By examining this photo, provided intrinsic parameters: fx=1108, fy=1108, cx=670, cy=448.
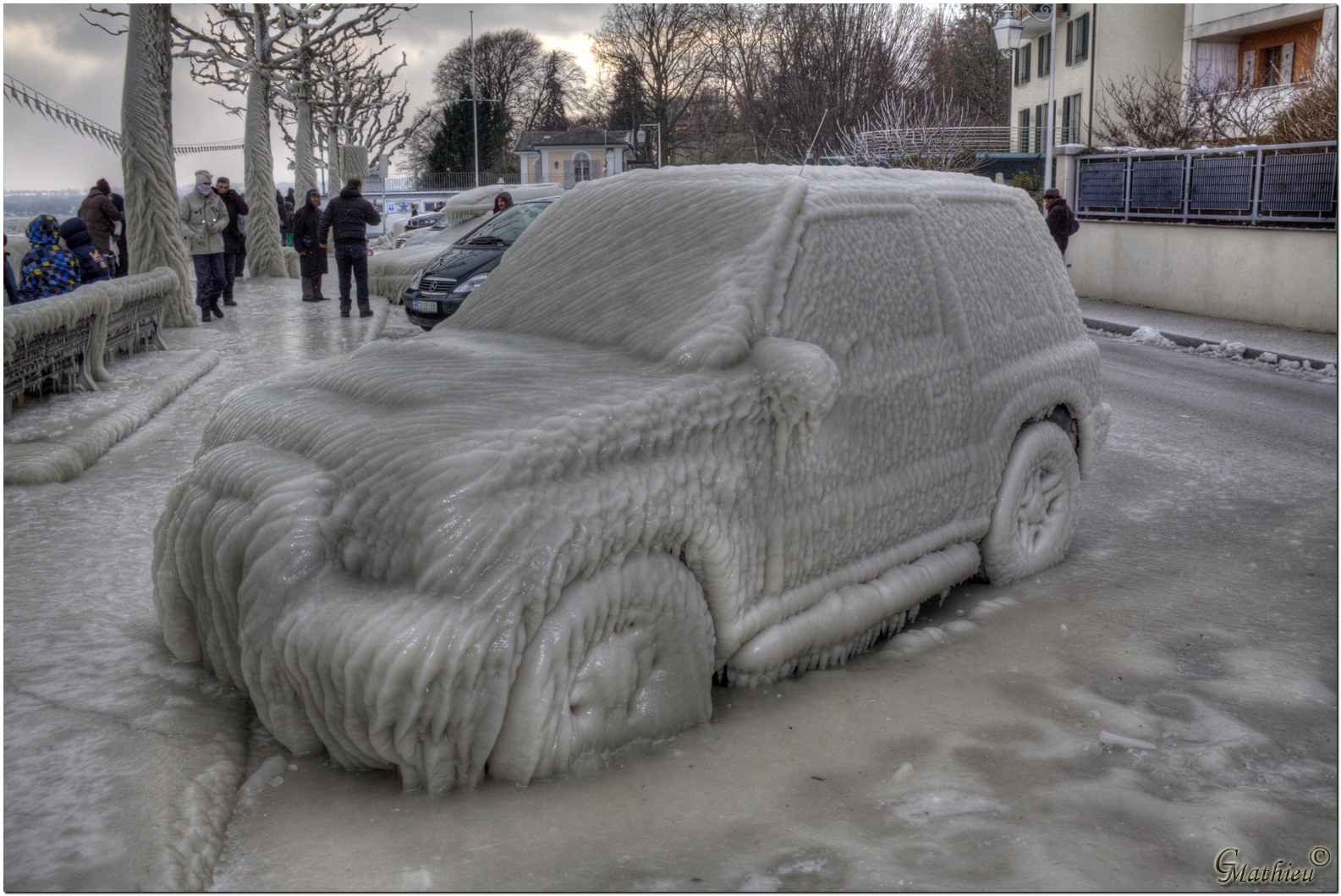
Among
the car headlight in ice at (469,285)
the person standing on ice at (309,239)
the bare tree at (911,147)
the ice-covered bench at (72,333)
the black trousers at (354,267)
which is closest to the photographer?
the ice-covered bench at (72,333)

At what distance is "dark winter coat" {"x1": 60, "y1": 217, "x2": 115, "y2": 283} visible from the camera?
11.4 m

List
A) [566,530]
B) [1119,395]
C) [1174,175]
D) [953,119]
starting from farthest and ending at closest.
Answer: [953,119], [1174,175], [1119,395], [566,530]

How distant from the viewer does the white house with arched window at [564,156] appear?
56.7 m

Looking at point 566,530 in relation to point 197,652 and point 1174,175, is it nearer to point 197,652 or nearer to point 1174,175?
point 197,652

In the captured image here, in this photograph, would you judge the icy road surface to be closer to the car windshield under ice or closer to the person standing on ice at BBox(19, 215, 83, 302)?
the person standing on ice at BBox(19, 215, 83, 302)

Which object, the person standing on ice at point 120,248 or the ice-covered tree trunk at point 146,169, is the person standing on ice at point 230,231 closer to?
the ice-covered tree trunk at point 146,169

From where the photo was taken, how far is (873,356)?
349cm

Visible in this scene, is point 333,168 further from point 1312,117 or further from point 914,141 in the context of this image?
point 1312,117

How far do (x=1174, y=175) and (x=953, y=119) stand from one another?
→ 22567 mm

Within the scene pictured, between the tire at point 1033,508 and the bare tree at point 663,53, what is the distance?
36.5m

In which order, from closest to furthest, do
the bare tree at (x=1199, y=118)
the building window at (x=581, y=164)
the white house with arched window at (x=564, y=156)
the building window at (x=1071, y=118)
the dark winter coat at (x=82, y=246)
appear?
1. the dark winter coat at (x=82, y=246)
2. the bare tree at (x=1199, y=118)
3. the building window at (x=1071, y=118)
4. the white house with arched window at (x=564, y=156)
5. the building window at (x=581, y=164)

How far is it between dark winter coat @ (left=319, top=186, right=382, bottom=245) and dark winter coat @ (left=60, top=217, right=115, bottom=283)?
3050mm

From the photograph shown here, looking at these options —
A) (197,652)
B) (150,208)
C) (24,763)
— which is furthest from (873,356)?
(150,208)

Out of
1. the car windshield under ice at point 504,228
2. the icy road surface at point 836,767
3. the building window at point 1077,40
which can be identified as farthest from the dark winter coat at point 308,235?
the building window at point 1077,40
